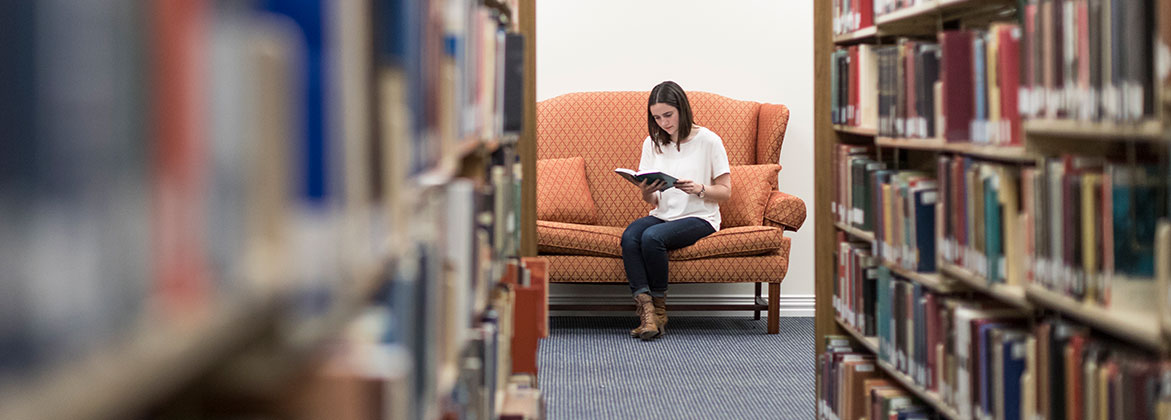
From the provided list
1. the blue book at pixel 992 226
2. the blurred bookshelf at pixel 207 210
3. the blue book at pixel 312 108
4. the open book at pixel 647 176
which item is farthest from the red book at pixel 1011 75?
the open book at pixel 647 176

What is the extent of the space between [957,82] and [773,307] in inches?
109

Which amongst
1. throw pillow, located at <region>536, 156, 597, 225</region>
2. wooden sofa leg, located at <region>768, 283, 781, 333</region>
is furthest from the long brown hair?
wooden sofa leg, located at <region>768, 283, 781, 333</region>

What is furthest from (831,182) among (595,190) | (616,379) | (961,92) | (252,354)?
(252,354)

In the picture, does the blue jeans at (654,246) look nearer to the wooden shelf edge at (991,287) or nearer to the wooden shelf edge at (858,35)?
the wooden shelf edge at (858,35)

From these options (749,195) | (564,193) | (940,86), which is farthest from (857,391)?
(564,193)

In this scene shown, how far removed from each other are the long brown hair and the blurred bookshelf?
362 centimetres

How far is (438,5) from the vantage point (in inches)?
45.8

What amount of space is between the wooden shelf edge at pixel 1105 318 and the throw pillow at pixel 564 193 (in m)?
3.21

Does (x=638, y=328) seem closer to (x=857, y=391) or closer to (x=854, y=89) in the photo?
(x=857, y=391)

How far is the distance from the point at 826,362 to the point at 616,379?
1.09 metres

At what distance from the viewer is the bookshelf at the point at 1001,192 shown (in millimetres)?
1664

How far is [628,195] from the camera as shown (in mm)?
5285

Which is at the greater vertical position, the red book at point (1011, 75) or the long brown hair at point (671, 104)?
the long brown hair at point (671, 104)

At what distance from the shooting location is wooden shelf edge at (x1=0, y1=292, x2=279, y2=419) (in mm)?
327
